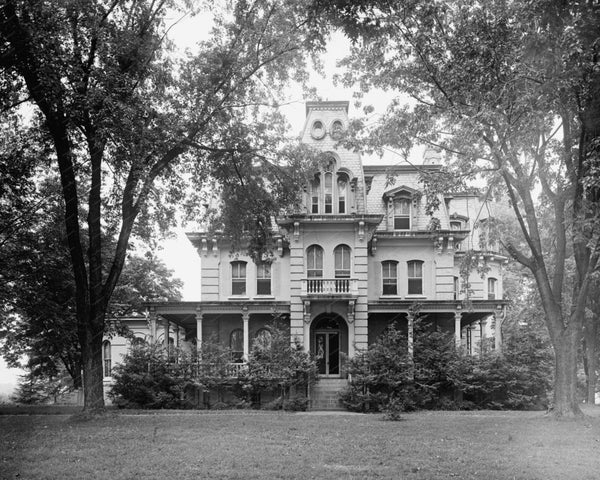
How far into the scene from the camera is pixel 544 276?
17859 millimetres

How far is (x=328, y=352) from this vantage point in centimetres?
2973

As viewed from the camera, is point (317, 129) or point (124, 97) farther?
point (317, 129)

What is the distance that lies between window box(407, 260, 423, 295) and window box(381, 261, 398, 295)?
2.28 feet

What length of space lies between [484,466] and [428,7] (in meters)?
10.6

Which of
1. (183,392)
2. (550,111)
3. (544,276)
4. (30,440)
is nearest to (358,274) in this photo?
(183,392)

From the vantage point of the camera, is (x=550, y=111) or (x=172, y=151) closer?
(x=550, y=111)

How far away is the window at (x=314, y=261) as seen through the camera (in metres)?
29.7

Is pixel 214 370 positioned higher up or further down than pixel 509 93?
further down

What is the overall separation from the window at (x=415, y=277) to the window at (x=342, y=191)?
4835 millimetres

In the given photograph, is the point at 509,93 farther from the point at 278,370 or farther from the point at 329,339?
the point at 329,339

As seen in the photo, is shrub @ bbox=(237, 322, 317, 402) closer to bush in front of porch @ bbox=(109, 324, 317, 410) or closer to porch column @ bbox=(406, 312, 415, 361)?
bush in front of porch @ bbox=(109, 324, 317, 410)

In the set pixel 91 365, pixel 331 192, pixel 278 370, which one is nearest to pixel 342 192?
pixel 331 192

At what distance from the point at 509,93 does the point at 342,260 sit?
656 inches

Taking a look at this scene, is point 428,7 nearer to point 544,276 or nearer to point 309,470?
point 544,276
